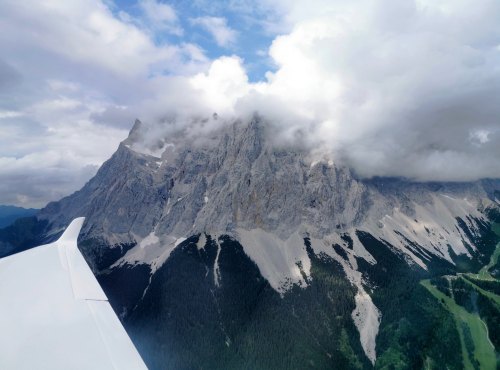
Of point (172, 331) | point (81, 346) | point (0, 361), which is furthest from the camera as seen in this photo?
point (172, 331)

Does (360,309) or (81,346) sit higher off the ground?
(81,346)

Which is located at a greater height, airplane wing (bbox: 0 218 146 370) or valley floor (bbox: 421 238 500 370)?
airplane wing (bbox: 0 218 146 370)

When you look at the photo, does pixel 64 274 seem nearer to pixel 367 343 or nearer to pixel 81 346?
pixel 81 346

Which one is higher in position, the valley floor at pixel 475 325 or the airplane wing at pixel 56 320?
the airplane wing at pixel 56 320

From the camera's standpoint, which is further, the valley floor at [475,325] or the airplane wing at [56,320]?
the valley floor at [475,325]

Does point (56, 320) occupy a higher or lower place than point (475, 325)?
higher

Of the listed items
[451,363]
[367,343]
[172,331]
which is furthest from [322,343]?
[172,331]

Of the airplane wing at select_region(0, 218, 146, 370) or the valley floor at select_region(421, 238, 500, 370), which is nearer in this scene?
the airplane wing at select_region(0, 218, 146, 370)

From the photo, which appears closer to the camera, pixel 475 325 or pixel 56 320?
pixel 56 320
